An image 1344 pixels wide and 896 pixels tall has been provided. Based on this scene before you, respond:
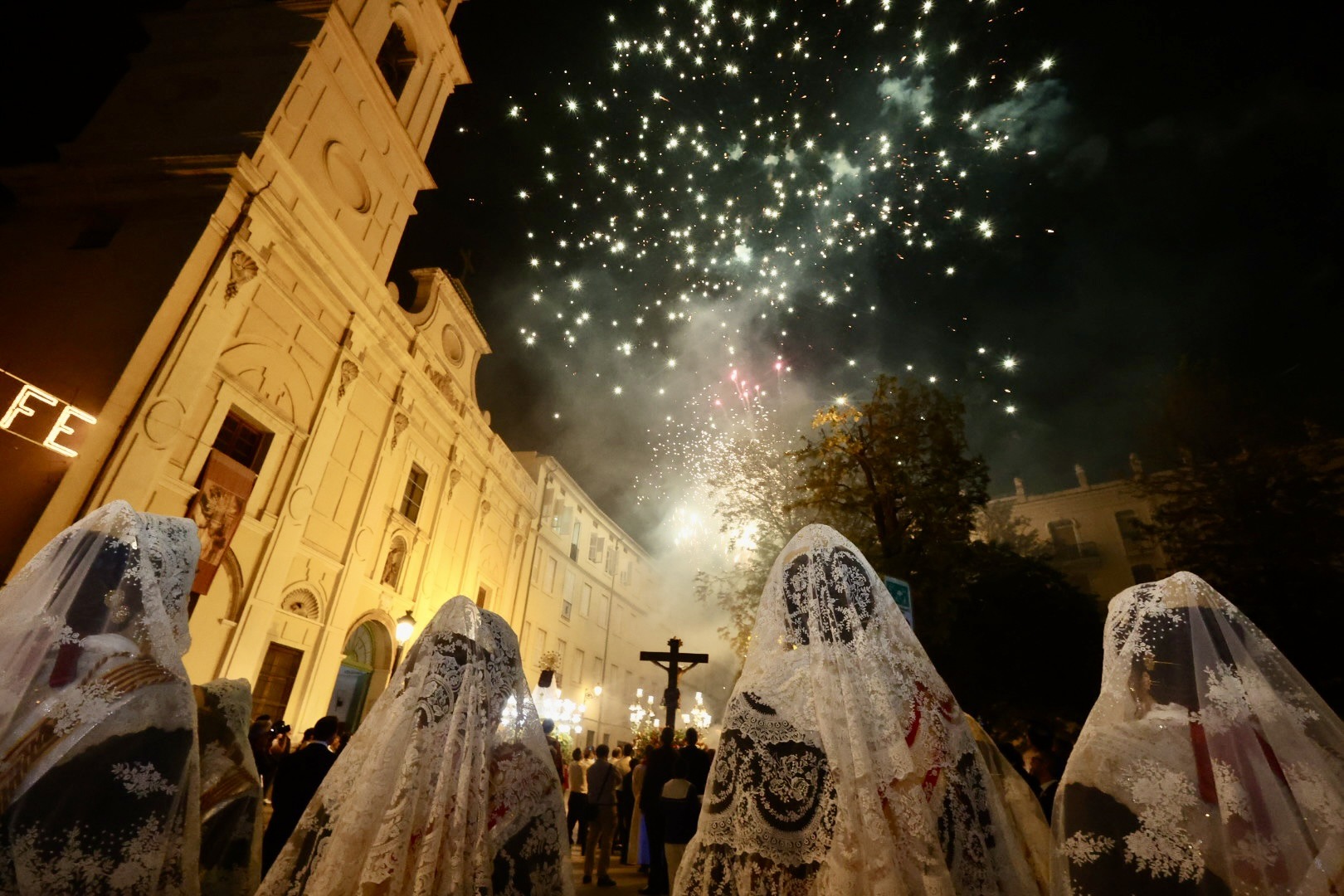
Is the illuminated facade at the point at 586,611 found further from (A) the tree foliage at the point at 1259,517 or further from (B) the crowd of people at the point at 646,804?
(A) the tree foliage at the point at 1259,517

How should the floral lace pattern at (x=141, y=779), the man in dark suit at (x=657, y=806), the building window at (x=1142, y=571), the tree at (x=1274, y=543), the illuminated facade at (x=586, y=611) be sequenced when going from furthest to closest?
the building window at (x=1142, y=571) < the illuminated facade at (x=586, y=611) < the tree at (x=1274, y=543) < the man in dark suit at (x=657, y=806) < the floral lace pattern at (x=141, y=779)

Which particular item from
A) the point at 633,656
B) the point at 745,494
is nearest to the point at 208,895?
the point at 745,494

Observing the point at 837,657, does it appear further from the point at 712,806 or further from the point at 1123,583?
the point at 1123,583

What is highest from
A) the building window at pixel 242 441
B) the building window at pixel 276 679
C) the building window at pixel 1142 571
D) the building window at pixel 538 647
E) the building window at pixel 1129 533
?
the building window at pixel 1129 533

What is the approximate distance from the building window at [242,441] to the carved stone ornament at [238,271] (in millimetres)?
2197

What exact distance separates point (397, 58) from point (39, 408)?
14.0m

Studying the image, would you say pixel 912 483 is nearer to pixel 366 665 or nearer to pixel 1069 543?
pixel 366 665

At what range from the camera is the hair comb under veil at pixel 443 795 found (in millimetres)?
2859

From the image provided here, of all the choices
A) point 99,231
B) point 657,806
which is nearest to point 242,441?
point 99,231

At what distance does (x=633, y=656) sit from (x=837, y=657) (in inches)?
1249

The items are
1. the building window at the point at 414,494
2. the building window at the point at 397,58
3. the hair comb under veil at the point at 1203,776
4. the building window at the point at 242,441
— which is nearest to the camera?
the hair comb under veil at the point at 1203,776

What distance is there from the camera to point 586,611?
94.1 ft

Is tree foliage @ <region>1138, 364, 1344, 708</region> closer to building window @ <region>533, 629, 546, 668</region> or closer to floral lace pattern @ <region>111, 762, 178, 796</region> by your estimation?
building window @ <region>533, 629, 546, 668</region>

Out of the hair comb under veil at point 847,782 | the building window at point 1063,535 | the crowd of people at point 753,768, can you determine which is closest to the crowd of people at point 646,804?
the crowd of people at point 753,768
